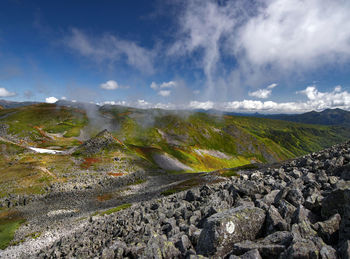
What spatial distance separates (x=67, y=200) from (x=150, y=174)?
4495cm

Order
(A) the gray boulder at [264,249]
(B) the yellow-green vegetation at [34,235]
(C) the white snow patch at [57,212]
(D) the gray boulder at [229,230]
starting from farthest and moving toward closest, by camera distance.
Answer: (C) the white snow patch at [57,212] < (B) the yellow-green vegetation at [34,235] < (D) the gray boulder at [229,230] < (A) the gray boulder at [264,249]

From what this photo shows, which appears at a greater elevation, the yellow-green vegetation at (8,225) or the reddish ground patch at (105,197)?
the yellow-green vegetation at (8,225)

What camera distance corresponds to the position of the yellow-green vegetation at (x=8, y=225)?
1428 inches

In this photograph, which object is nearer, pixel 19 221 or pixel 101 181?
pixel 19 221

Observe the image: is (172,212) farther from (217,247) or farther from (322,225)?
(322,225)

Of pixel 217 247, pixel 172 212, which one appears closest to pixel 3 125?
pixel 172 212

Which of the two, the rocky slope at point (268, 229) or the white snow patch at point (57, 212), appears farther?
the white snow patch at point (57, 212)

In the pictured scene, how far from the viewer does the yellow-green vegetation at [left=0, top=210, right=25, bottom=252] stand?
3627 cm

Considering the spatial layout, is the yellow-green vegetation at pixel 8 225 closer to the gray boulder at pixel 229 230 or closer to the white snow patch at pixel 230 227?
the gray boulder at pixel 229 230

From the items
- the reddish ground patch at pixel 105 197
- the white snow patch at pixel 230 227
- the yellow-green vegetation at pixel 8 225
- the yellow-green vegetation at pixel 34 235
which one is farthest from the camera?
the reddish ground patch at pixel 105 197

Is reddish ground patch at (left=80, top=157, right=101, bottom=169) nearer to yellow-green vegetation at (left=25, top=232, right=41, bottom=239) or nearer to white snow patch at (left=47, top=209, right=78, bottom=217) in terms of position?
white snow patch at (left=47, top=209, right=78, bottom=217)

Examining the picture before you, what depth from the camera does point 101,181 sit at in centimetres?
7756

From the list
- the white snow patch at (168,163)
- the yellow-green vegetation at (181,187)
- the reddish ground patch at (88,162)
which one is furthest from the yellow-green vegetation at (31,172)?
the white snow patch at (168,163)

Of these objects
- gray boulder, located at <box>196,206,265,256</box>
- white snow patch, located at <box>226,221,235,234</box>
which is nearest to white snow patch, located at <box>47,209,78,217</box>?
gray boulder, located at <box>196,206,265,256</box>
